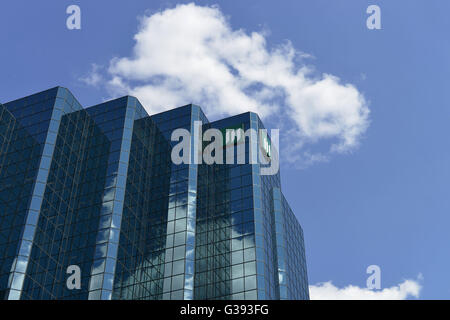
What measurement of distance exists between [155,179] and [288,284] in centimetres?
2487

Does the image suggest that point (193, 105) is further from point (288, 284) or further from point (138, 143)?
point (288, 284)

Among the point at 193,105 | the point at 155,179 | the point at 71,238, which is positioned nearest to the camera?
the point at 71,238

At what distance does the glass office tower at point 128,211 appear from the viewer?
70125mm

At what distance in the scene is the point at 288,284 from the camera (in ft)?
262

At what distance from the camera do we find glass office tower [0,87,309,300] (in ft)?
230

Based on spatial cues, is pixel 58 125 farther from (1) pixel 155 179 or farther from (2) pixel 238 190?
(2) pixel 238 190

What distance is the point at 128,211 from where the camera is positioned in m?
77.7

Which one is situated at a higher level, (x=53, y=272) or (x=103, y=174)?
(x=103, y=174)
